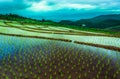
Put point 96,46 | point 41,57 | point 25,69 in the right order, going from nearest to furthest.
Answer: point 25,69 → point 41,57 → point 96,46

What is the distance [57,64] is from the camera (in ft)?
31.2

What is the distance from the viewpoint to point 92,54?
11.8 metres

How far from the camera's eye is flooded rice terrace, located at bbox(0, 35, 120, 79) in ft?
26.3

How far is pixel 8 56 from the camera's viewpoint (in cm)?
1072

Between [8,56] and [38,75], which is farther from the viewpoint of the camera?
[8,56]

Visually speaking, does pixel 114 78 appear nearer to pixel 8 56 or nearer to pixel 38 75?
pixel 38 75

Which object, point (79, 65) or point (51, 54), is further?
point (51, 54)

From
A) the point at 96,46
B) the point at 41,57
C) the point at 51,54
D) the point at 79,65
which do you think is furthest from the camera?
the point at 96,46

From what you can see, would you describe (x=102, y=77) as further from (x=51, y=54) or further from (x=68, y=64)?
(x=51, y=54)

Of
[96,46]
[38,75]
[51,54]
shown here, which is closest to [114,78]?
[38,75]

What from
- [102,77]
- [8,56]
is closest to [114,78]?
[102,77]

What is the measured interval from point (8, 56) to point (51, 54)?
216 centimetres

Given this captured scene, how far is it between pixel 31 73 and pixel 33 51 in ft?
13.3

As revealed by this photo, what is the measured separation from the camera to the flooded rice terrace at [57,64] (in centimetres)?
803
